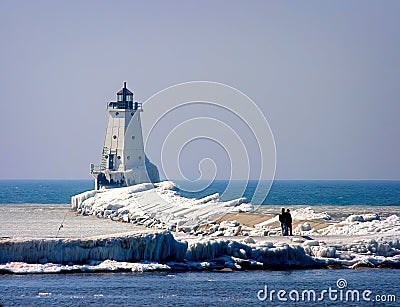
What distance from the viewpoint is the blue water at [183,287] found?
2533cm

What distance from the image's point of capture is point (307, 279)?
94.1ft

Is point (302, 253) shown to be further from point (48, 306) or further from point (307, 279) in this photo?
point (48, 306)

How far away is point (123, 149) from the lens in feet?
226

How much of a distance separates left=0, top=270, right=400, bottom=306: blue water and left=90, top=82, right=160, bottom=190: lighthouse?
39.3 metres

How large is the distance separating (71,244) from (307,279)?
7583 mm

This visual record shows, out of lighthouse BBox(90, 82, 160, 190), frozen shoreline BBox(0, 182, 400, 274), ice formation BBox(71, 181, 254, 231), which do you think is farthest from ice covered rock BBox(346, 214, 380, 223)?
lighthouse BBox(90, 82, 160, 190)

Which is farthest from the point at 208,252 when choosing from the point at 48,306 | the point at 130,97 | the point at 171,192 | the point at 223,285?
the point at 130,97

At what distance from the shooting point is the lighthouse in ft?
227

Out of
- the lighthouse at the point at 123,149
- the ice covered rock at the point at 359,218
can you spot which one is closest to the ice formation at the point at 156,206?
the lighthouse at the point at 123,149

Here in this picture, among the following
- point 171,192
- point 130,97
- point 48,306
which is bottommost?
point 48,306

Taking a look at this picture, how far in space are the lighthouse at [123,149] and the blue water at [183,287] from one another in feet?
129

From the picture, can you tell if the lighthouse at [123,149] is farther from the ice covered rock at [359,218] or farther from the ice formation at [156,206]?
the ice covered rock at [359,218]

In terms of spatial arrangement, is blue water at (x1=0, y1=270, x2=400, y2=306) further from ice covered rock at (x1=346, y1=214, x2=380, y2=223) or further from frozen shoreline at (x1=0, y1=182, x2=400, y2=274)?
ice covered rock at (x1=346, y1=214, x2=380, y2=223)

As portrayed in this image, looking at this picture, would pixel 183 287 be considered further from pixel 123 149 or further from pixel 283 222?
pixel 123 149
